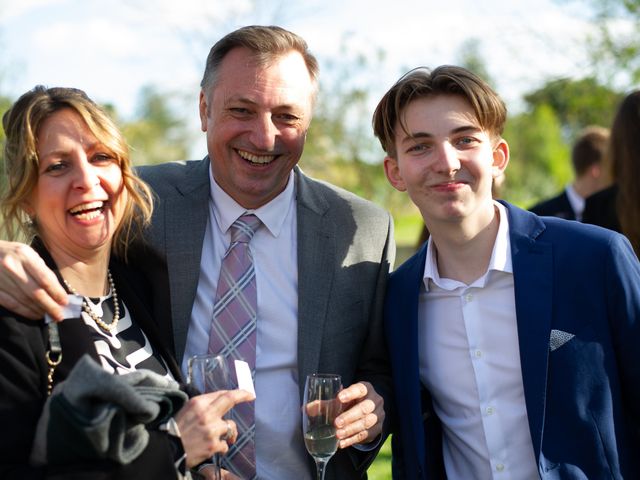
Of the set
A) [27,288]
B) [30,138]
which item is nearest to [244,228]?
[30,138]

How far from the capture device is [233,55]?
4.04 m

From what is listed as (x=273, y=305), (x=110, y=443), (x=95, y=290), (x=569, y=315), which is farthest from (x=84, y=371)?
(x=569, y=315)

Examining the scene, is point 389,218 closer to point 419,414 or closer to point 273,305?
point 273,305

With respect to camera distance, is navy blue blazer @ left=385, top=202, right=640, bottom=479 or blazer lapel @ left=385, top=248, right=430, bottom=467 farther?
blazer lapel @ left=385, top=248, right=430, bottom=467

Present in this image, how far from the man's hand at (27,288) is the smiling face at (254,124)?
1.39 meters

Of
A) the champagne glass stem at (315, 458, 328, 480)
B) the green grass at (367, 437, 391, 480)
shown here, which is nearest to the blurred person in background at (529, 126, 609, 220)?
the green grass at (367, 437, 391, 480)

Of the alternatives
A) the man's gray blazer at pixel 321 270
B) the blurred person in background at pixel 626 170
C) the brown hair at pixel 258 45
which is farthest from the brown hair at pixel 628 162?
the brown hair at pixel 258 45

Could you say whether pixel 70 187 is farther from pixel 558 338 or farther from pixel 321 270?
pixel 558 338

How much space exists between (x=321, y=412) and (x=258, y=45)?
1866 mm

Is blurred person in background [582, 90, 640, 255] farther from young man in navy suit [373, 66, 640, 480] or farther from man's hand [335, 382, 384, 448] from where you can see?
man's hand [335, 382, 384, 448]

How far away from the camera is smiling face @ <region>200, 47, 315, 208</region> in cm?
396

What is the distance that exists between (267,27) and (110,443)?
235 cm

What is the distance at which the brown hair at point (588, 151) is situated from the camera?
8.98 m

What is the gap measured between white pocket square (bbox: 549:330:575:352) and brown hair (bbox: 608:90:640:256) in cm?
224
